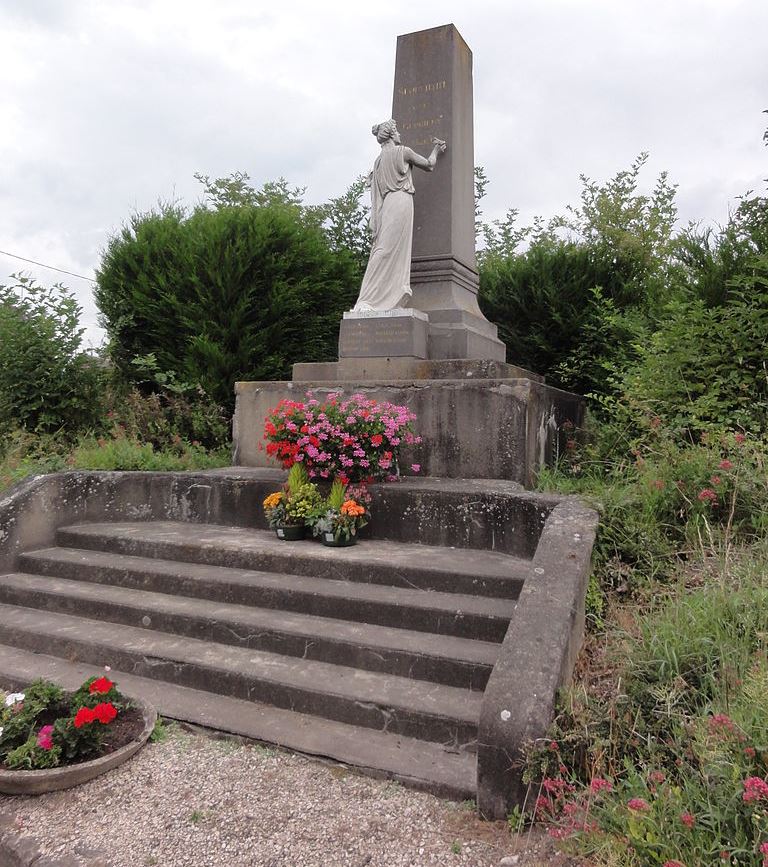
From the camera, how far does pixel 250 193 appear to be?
57.3 feet

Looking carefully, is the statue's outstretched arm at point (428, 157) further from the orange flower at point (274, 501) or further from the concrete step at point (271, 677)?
the concrete step at point (271, 677)

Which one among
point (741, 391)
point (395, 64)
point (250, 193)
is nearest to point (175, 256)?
point (395, 64)

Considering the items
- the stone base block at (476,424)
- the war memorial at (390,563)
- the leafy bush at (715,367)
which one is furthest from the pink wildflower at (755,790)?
the stone base block at (476,424)

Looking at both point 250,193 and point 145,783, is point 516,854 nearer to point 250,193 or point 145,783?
point 145,783

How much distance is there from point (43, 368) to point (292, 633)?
20.2ft

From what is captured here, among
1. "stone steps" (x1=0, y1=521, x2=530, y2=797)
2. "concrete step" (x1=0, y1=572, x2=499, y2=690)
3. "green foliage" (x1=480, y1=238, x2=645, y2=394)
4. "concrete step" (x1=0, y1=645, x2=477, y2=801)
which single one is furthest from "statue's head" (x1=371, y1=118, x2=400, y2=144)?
"concrete step" (x1=0, y1=645, x2=477, y2=801)

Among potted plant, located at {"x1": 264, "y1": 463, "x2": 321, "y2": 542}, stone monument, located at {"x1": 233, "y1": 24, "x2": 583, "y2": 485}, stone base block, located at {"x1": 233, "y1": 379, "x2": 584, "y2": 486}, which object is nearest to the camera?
potted plant, located at {"x1": 264, "y1": 463, "x2": 321, "y2": 542}

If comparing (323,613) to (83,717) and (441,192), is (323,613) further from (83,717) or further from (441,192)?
(441,192)

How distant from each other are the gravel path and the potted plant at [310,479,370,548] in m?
1.70

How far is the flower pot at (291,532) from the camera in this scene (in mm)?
4483

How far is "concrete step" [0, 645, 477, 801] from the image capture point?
253 cm

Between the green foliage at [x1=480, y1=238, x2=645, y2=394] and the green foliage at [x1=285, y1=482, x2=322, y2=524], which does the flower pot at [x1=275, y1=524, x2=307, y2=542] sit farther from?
the green foliage at [x1=480, y1=238, x2=645, y2=394]

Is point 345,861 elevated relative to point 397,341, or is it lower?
lower

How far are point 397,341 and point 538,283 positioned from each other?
3485mm
